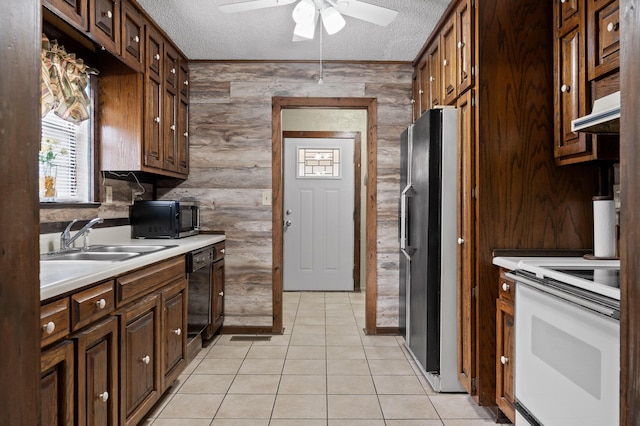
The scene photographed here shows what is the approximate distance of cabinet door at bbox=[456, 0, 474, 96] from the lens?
2.27 metres

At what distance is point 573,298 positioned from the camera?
1.44 m

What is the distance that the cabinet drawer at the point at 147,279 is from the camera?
177cm

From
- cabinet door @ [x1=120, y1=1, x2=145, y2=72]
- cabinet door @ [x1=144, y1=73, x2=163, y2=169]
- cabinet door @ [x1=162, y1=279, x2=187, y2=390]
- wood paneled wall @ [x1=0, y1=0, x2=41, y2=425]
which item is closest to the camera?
wood paneled wall @ [x1=0, y1=0, x2=41, y2=425]

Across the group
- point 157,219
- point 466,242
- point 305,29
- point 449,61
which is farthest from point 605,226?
point 157,219

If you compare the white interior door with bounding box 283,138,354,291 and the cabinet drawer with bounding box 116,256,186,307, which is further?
the white interior door with bounding box 283,138,354,291

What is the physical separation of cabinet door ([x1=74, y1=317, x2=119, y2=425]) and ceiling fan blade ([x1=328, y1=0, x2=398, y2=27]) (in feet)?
6.45

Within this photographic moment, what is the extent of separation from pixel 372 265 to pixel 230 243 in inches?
47.7

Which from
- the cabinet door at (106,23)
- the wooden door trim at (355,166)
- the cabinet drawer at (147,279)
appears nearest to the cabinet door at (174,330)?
the cabinet drawer at (147,279)

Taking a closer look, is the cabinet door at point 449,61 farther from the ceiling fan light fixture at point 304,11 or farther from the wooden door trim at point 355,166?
the wooden door trim at point 355,166

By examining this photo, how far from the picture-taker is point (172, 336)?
2.39m

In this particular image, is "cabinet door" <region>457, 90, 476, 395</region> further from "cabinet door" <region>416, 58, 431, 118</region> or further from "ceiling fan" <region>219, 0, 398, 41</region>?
"cabinet door" <region>416, 58, 431, 118</region>

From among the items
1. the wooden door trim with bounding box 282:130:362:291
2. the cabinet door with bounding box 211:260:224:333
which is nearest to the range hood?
the cabinet door with bounding box 211:260:224:333

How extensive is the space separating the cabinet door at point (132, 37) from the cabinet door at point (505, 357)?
2.43m

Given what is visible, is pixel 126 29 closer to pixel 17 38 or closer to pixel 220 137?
pixel 220 137
